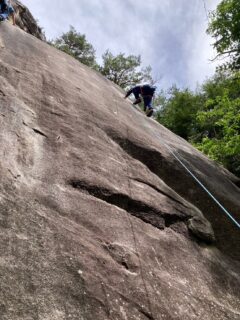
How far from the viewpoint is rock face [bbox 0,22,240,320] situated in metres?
3.83

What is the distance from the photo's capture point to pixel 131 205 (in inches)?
226

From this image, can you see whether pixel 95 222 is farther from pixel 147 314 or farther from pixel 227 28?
pixel 227 28

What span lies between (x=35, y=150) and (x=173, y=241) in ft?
8.03

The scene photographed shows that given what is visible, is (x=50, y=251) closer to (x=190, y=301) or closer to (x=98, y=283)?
(x=98, y=283)

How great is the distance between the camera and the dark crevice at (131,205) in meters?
5.50

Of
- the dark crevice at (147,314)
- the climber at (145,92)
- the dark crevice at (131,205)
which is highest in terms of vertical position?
the climber at (145,92)

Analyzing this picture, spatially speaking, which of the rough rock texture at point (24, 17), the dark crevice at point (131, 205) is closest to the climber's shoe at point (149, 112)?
the rough rock texture at point (24, 17)

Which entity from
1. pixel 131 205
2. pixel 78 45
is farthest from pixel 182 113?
pixel 131 205

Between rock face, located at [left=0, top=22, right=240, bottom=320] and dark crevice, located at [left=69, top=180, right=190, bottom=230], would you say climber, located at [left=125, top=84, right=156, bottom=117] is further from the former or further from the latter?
dark crevice, located at [left=69, top=180, right=190, bottom=230]

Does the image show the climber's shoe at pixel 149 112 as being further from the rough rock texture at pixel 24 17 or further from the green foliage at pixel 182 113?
the green foliage at pixel 182 113

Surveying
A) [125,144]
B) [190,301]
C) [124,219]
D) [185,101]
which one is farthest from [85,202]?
[185,101]

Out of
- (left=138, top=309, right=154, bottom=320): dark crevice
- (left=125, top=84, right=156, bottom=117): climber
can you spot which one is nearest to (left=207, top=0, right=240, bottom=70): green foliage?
(left=125, top=84, right=156, bottom=117): climber

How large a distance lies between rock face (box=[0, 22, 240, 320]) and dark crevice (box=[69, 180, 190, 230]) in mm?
18

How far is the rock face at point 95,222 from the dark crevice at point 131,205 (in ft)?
0.06
